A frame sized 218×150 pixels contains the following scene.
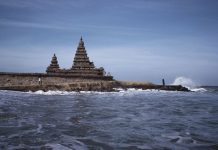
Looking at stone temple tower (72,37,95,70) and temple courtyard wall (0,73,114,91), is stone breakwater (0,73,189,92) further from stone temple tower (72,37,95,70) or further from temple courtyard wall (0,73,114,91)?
stone temple tower (72,37,95,70)

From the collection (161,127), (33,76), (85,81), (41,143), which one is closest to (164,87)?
(85,81)

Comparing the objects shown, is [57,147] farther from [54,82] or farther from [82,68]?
[82,68]

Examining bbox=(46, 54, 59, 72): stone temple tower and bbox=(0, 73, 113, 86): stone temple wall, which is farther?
bbox=(46, 54, 59, 72): stone temple tower

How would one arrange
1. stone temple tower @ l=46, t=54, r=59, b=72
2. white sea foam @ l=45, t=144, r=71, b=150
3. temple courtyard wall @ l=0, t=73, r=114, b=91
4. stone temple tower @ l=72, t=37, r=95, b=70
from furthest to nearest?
stone temple tower @ l=46, t=54, r=59, b=72
stone temple tower @ l=72, t=37, r=95, b=70
temple courtyard wall @ l=0, t=73, r=114, b=91
white sea foam @ l=45, t=144, r=71, b=150

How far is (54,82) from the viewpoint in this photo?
50531 millimetres

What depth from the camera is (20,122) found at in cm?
1120

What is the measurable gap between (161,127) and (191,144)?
2916 mm

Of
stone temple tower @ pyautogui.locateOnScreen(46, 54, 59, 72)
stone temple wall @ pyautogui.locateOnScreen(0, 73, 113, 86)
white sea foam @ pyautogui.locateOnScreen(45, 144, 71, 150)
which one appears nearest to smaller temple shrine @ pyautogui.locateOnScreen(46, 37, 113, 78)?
stone temple tower @ pyautogui.locateOnScreen(46, 54, 59, 72)

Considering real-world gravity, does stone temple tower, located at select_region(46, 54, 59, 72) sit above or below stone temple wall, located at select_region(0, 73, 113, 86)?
above

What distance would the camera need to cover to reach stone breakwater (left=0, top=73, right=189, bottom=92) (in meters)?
41.9

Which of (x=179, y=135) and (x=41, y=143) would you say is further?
(x=179, y=135)

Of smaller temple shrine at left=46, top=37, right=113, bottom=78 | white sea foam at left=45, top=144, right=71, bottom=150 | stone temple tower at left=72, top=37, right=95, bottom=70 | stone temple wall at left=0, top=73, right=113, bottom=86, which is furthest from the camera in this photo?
stone temple tower at left=72, top=37, right=95, bottom=70

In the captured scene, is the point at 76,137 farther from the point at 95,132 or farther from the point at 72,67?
the point at 72,67

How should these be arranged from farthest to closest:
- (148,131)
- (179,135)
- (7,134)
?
(148,131) → (179,135) → (7,134)
